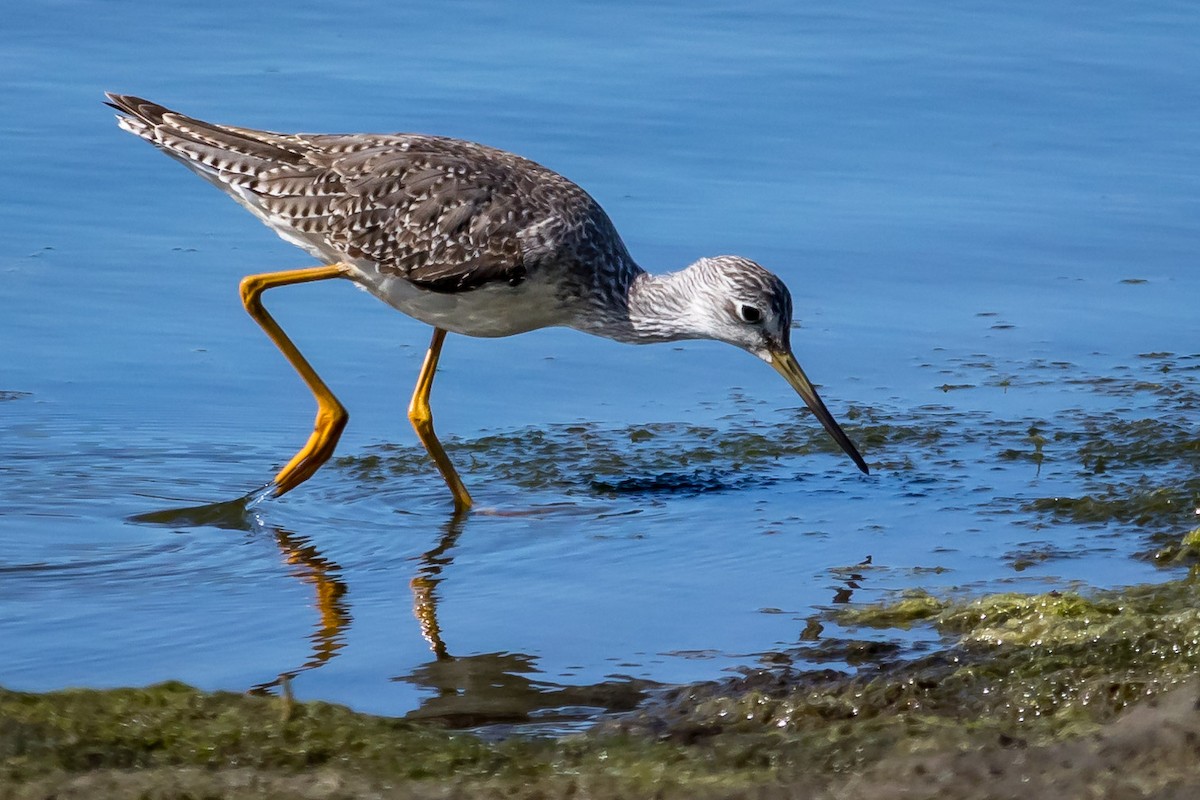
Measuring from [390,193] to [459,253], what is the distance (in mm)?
471

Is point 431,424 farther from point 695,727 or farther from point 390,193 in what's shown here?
point 695,727

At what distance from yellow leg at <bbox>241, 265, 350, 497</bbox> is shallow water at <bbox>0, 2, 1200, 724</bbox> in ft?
0.43

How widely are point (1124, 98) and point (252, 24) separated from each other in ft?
20.1

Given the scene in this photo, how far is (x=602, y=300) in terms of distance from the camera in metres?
8.35

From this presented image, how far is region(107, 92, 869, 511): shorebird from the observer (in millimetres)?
8062

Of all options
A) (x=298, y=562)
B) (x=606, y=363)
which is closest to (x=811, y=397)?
(x=606, y=363)

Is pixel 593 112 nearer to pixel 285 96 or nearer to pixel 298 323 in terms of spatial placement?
pixel 285 96

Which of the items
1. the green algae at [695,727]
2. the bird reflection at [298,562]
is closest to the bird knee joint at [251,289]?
the bird reflection at [298,562]

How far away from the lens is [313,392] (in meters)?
8.09

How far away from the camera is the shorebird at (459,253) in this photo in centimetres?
806

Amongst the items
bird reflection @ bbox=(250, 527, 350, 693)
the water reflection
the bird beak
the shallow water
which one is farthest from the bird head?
bird reflection @ bbox=(250, 527, 350, 693)

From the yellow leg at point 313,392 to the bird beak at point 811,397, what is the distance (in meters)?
1.97

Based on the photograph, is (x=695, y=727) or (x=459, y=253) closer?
(x=695, y=727)

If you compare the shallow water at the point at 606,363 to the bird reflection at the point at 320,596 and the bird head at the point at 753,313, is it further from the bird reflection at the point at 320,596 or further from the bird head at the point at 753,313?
the bird head at the point at 753,313
